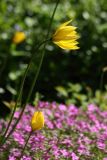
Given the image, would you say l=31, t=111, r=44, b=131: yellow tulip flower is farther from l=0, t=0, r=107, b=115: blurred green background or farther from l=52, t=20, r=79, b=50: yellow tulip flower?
l=0, t=0, r=107, b=115: blurred green background

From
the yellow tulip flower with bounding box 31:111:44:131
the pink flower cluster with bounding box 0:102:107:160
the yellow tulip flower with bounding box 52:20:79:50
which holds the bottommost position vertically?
the pink flower cluster with bounding box 0:102:107:160

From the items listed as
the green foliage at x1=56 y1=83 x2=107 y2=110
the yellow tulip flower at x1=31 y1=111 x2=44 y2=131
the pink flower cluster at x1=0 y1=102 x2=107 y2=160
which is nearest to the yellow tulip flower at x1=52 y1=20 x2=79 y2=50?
the yellow tulip flower at x1=31 y1=111 x2=44 y2=131

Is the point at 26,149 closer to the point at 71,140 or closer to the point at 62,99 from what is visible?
the point at 71,140

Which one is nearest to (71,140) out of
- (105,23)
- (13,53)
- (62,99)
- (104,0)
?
(62,99)

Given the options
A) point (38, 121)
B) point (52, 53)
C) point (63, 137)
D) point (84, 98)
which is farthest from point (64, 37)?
point (52, 53)

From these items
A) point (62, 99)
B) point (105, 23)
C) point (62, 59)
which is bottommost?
point (62, 99)

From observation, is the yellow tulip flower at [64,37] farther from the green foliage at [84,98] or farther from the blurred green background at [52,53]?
the blurred green background at [52,53]
